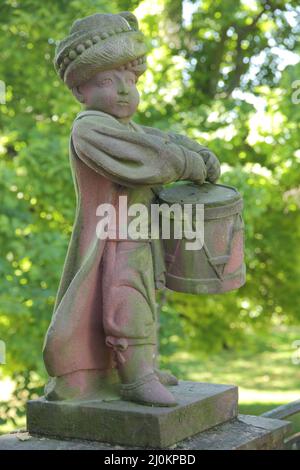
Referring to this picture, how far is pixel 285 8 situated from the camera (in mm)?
9594

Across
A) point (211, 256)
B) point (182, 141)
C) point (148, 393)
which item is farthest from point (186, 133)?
point (148, 393)

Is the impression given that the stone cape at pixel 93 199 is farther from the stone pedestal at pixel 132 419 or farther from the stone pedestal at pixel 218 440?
the stone pedestal at pixel 218 440

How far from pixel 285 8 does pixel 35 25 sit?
3855mm

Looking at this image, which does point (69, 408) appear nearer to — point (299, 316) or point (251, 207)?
point (251, 207)

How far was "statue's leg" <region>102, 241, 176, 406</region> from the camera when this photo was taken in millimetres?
3217

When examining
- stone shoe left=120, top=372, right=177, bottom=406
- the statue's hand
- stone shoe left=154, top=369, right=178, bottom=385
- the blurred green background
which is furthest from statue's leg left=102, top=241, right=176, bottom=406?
the blurred green background

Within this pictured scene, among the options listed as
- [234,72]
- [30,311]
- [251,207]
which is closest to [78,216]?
[30,311]

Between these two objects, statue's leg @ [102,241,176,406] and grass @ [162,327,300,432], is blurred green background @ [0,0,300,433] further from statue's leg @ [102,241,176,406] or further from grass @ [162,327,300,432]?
statue's leg @ [102,241,176,406]

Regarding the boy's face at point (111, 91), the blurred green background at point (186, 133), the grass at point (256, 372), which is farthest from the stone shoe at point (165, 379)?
the grass at point (256, 372)

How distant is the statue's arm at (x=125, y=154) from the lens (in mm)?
3205

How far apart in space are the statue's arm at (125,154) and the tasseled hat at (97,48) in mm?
257

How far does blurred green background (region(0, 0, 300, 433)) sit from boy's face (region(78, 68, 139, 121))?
3.02 m

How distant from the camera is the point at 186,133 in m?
7.55

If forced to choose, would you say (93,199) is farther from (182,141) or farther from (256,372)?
(256,372)
